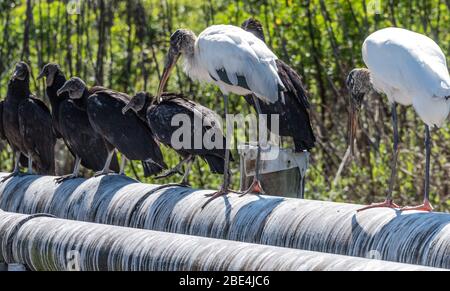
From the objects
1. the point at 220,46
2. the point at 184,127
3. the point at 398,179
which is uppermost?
the point at 220,46

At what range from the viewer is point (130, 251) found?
4.74m

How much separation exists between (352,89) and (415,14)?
15.4 ft

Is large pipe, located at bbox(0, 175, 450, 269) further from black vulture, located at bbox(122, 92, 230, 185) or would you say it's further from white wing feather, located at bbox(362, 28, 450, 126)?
white wing feather, located at bbox(362, 28, 450, 126)

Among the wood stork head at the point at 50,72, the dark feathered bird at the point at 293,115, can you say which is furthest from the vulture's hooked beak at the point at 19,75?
the dark feathered bird at the point at 293,115

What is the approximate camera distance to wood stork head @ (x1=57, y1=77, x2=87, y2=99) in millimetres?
8180

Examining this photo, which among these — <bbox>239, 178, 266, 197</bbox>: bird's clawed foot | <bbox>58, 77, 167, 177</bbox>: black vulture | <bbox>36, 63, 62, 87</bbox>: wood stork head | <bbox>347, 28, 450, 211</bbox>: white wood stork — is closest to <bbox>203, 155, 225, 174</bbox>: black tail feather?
<bbox>58, 77, 167, 177</bbox>: black vulture

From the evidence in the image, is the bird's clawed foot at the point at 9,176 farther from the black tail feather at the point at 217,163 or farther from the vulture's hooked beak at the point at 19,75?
the black tail feather at the point at 217,163

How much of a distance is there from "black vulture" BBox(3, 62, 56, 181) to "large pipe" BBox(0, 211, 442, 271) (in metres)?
2.71

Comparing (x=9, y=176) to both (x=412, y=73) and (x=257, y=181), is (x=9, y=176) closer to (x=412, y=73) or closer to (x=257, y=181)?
(x=257, y=181)

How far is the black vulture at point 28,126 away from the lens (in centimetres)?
832

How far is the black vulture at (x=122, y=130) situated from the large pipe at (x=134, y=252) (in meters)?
1.92
